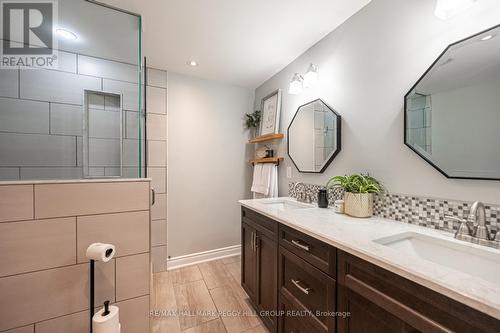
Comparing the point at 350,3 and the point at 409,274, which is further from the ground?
the point at 350,3

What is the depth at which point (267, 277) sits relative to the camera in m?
1.50

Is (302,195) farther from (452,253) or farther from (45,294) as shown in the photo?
(45,294)

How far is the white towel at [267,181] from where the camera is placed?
2.35 m

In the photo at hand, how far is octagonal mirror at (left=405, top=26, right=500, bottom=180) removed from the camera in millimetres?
881

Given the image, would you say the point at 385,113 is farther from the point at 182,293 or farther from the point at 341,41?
the point at 182,293

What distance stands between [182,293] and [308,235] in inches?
61.9

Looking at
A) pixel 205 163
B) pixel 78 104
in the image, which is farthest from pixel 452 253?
pixel 205 163

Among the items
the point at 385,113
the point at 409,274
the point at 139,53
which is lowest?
the point at 409,274

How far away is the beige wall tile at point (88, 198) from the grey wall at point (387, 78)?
146cm

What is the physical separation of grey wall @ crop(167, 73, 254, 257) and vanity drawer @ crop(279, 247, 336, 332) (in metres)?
1.56

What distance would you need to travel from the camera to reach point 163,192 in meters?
2.41

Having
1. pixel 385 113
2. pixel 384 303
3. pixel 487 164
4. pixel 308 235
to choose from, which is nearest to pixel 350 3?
pixel 385 113

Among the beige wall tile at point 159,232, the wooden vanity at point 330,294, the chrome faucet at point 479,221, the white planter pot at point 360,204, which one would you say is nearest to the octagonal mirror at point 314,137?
the white planter pot at point 360,204

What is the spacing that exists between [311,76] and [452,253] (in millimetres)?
1543
